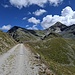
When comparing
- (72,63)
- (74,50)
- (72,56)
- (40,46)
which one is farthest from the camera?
(74,50)

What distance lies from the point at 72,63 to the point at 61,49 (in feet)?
115

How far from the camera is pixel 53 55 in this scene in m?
146

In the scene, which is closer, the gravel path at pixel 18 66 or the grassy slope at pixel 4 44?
the gravel path at pixel 18 66

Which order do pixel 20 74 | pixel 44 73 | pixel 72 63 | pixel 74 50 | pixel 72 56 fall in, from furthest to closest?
pixel 74 50, pixel 72 56, pixel 72 63, pixel 44 73, pixel 20 74

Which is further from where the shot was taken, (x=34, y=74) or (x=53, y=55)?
(x=53, y=55)

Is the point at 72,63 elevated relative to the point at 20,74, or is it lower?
lower

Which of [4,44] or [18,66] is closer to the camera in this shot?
[18,66]

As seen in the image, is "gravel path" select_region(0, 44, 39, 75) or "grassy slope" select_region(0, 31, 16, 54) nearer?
"gravel path" select_region(0, 44, 39, 75)

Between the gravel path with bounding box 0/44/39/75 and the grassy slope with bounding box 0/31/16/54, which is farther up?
the grassy slope with bounding box 0/31/16/54

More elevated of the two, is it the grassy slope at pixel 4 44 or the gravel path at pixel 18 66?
the grassy slope at pixel 4 44

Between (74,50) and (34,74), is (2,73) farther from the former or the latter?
(74,50)

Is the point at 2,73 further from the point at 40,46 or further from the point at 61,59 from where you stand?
the point at 40,46

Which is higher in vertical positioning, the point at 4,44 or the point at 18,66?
the point at 4,44

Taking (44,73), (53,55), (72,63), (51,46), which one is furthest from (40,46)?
(44,73)
